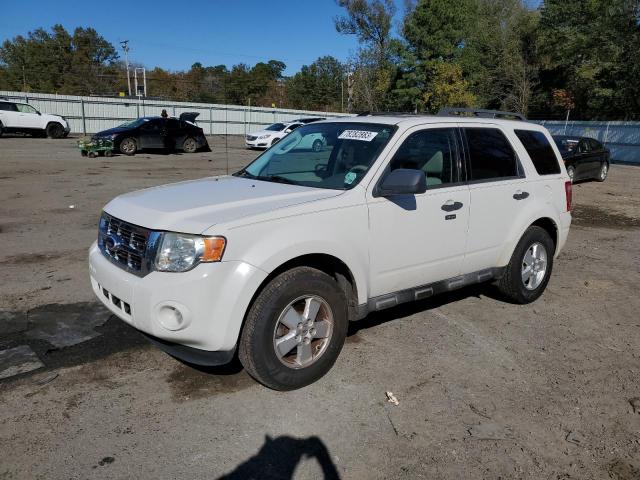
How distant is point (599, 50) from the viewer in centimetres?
3672

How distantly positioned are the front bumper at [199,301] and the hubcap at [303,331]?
340 millimetres

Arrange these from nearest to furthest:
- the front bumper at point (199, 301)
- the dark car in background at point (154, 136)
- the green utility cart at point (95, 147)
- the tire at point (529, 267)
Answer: the front bumper at point (199, 301) < the tire at point (529, 267) < the green utility cart at point (95, 147) < the dark car in background at point (154, 136)

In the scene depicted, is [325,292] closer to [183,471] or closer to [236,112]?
[183,471]

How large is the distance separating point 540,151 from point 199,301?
3931 millimetres

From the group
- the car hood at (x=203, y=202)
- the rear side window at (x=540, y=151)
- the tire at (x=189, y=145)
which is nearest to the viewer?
the car hood at (x=203, y=202)

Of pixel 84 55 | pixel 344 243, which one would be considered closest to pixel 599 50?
pixel 344 243

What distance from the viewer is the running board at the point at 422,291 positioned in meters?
3.98

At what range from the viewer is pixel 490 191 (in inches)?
185

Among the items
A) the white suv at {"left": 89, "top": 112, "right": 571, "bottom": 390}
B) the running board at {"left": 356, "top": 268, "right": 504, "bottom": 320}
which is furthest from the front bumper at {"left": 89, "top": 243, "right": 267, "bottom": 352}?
the running board at {"left": 356, "top": 268, "right": 504, "bottom": 320}

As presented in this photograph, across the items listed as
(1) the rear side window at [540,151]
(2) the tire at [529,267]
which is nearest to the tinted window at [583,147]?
(1) the rear side window at [540,151]

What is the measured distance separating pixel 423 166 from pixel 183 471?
285 centimetres

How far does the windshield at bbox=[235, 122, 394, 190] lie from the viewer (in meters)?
4.07

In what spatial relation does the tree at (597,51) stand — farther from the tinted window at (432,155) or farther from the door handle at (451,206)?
the door handle at (451,206)

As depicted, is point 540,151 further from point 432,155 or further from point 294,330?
point 294,330
